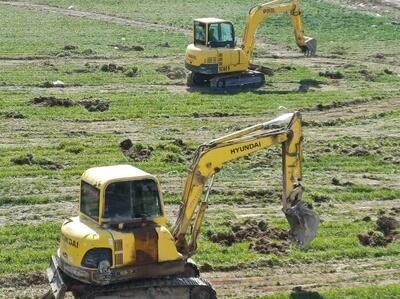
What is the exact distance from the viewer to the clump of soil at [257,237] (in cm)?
2086

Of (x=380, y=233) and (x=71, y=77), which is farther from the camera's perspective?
(x=71, y=77)

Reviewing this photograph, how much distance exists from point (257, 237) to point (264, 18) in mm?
20971

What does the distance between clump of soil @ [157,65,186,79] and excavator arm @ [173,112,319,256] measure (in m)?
22.4

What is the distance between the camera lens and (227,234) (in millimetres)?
21547

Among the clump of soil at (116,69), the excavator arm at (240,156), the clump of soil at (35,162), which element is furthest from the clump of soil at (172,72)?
the excavator arm at (240,156)

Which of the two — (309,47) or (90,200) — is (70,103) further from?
(90,200)

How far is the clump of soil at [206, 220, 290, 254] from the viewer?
20859mm

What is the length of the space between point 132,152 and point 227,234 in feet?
24.7

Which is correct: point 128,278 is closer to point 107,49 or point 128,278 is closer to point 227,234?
point 227,234

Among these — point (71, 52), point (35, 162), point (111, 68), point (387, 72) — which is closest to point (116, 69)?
point (111, 68)

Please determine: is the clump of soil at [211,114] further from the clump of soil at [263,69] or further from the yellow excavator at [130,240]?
the yellow excavator at [130,240]

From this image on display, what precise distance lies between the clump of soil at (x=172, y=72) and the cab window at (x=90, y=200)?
2397cm

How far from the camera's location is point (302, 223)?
18734 mm

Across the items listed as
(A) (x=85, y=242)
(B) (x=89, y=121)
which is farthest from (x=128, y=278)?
(B) (x=89, y=121)
